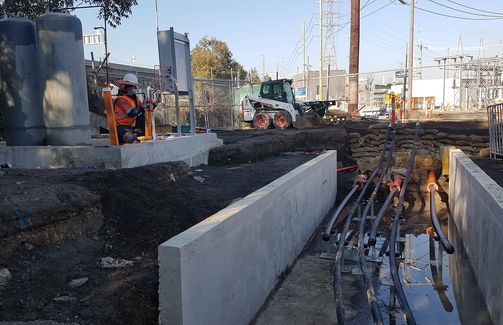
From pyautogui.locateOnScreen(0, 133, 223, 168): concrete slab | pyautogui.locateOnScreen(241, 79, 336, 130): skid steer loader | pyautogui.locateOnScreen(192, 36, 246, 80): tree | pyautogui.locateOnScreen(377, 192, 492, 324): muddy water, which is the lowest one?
pyautogui.locateOnScreen(377, 192, 492, 324): muddy water

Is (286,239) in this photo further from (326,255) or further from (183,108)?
(183,108)

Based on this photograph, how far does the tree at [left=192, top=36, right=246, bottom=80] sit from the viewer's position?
4722cm

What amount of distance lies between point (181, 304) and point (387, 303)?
12.5 feet

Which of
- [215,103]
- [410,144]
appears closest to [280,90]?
[215,103]

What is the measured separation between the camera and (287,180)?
749 centimetres

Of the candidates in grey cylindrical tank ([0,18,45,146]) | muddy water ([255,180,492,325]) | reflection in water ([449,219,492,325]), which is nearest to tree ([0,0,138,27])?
grey cylindrical tank ([0,18,45,146])

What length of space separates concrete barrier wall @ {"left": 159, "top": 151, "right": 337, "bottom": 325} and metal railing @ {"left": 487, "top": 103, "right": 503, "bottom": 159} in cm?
566

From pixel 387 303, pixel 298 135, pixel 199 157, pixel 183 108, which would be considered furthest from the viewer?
pixel 183 108

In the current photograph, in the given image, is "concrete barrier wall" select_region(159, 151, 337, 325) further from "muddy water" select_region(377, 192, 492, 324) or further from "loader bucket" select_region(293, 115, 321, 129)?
"loader bucket" select_region(293, 115, 321, 129)

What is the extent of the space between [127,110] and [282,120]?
1492 cm

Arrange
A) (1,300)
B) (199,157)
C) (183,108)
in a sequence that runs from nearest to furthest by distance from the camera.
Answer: (1,300) < (199,157) < (183,108)

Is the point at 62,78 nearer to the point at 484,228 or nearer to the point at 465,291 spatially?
the point at 484,228

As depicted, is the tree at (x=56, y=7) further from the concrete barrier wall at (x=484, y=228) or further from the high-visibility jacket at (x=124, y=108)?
the concrete barrier wall at (x=484, y=228)

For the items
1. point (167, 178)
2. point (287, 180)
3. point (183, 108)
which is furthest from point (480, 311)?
point (183, 108)
